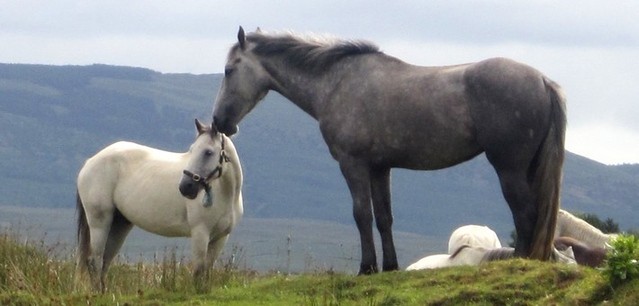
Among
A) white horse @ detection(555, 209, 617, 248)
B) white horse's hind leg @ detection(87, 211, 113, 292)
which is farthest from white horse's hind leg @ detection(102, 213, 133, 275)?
white horse @ detection(555, 209, 617, 248)

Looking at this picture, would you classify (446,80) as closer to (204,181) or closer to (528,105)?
(528,105)

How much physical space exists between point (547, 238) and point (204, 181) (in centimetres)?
357

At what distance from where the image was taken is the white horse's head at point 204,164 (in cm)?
1711

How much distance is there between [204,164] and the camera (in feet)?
56.7

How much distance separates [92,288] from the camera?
17391 mm

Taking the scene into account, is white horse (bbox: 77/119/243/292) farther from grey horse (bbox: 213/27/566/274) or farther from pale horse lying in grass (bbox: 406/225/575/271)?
pale horse lying in grass (bbox: 406/225/575/271)

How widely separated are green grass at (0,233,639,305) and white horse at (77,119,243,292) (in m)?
0.38

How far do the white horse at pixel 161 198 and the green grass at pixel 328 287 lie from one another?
384mm

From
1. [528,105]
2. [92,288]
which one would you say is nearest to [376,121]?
[528,105]

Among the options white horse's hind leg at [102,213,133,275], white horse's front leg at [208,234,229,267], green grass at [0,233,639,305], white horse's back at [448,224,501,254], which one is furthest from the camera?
white horse's back at [448,224,501,254]

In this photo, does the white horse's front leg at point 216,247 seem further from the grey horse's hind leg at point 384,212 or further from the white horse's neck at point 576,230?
the white horse's neck at point 576,230

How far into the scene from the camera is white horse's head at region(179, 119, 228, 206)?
1711 cm

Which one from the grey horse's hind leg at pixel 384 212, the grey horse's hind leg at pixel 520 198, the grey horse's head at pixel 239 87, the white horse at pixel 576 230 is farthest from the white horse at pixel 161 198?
the white horse at pixel 576 230

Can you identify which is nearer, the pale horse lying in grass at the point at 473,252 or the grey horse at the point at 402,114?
the grey horse at the point at 402,114
